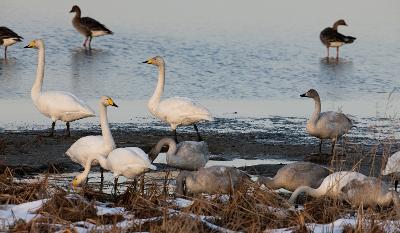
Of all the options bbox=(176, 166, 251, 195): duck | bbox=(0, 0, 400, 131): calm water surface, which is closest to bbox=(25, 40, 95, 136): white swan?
bbox=(0, 0, 400, 131): calm water surface

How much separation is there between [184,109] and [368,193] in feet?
16.6

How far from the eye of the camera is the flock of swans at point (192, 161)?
888cm

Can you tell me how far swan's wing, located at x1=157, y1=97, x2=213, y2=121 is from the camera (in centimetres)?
1334

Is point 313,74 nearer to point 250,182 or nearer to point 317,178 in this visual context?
point 317,178

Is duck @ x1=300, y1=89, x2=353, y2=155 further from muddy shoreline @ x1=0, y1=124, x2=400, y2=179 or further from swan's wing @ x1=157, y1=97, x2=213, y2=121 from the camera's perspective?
swan's wing @ x1=157, y1=97, x2=213, y2=121

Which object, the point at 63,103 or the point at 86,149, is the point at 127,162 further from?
the point at 63,103

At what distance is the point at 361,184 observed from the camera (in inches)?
348

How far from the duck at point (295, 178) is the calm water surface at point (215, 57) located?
1268 millimetres

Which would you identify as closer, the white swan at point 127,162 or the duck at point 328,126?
the white swan at point 127,162

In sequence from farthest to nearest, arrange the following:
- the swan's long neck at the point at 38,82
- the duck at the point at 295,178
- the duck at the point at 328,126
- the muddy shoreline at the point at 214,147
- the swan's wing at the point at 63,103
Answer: the swan's long neck at the point at 38,82 < the swan's wing at the point at 63,103 < the duck at the point at 328,126 < the muddy shoreline at the point at 214,147 < the duck at the point at 295,178

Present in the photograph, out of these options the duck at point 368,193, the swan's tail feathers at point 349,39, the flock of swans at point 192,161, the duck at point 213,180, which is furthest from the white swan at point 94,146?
the swan's tail feathers at point 349,39

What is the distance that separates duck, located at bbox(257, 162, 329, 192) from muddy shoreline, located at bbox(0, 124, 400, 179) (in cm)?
119

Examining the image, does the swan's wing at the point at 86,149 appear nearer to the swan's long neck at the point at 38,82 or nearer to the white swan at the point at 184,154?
the white swan at the point at 184,154

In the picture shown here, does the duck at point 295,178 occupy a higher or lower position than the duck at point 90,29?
lower
